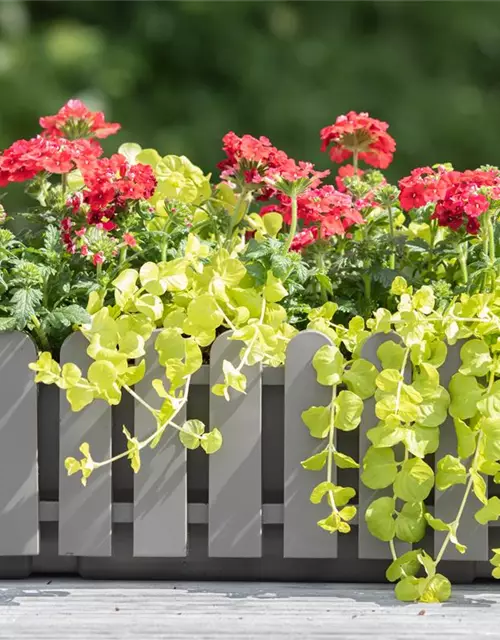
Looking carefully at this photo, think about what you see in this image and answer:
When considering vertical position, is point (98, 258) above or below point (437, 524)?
above

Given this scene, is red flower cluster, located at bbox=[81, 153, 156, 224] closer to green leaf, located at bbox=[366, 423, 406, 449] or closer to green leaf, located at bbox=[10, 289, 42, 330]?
green leaf, located at bbox=[10, 289, 42, 330]

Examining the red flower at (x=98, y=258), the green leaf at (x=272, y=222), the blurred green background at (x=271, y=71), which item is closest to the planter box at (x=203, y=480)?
the red flower at (x=98, y=258)

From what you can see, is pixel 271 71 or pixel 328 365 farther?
pixel 271 71

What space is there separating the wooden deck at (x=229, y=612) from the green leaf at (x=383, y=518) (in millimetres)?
94

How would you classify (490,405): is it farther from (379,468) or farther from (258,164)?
(258,164)

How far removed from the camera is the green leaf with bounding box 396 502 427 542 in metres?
1.52

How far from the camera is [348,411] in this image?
1507 mm

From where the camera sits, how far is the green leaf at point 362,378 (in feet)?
4.99

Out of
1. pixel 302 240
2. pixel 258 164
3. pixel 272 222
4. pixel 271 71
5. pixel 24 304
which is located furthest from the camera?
pixel 271 71

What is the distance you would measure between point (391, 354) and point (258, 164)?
409mm

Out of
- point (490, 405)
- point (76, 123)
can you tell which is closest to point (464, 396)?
point (490, 405)

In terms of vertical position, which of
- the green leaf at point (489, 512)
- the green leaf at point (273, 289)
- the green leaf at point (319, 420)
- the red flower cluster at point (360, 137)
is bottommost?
the green leaf at point (489, 512)

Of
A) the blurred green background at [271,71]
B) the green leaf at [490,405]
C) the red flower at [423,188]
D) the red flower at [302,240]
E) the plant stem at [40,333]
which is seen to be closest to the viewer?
the green leaf at [490,405]

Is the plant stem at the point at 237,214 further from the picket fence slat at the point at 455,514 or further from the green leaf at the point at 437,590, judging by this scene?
the green leaf at the point at 437,590
